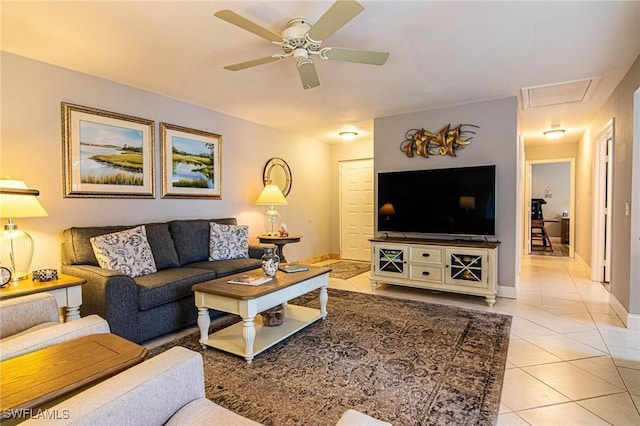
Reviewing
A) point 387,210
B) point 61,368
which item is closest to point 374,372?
point 61,368

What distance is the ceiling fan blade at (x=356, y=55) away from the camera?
2254 millimetres

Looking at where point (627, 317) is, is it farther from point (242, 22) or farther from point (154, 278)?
point (154, 278)

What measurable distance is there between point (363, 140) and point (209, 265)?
413 cm

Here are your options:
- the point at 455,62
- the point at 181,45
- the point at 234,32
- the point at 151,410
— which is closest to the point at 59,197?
the point at 181,45

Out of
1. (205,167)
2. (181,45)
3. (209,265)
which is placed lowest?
(209,265)

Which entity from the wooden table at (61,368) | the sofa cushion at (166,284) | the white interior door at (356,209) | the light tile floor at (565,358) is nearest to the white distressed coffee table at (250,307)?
the sofa cushion at (166,284)

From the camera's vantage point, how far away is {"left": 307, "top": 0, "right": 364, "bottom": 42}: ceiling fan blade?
5.66 ft

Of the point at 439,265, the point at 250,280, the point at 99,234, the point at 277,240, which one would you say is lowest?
the point at 439,265

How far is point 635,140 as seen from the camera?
3031 millimetres

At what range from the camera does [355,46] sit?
2662mm

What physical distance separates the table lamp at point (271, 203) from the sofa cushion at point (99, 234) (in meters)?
1.45

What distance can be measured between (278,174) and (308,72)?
10.2 ft

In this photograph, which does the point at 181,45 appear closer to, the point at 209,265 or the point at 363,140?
the point at 209,265

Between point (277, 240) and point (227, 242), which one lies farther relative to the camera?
point (277, 240)
